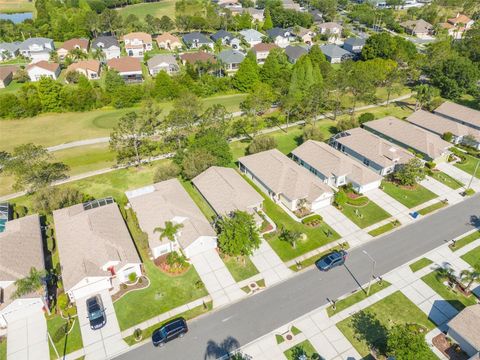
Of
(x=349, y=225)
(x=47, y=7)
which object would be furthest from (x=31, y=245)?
(x=47, y=7)

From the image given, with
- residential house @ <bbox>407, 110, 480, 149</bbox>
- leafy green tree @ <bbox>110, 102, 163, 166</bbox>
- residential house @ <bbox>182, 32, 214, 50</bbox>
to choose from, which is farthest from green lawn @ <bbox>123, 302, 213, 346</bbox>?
residential house @ <bbox>182, 32, 214, 50</bbox>

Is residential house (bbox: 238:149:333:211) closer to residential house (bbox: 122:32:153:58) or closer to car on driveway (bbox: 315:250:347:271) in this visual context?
car on driveway (bbox: 315:250:347:271)

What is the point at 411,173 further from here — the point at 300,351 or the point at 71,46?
the point at 71,46

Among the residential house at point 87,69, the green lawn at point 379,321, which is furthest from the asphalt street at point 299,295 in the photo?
the residential house at point 87,69

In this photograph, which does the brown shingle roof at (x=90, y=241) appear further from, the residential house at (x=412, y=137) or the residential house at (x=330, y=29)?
the residential house at (x=330, y=29)

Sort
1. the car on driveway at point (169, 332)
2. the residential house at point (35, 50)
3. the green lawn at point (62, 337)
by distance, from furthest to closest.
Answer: the residential house at point (35, 50), the car on driveway at point (169, 332), the green lawn at point (62, 337)

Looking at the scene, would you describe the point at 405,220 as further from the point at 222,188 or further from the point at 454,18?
the point at 454,18
